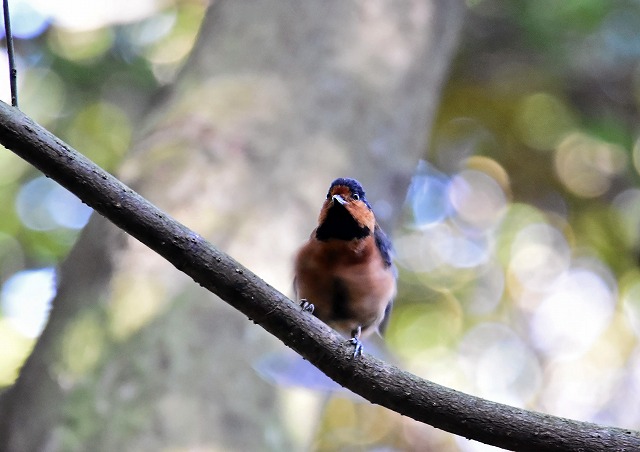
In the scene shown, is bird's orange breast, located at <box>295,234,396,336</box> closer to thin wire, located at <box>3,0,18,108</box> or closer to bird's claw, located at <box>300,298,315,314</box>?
bird's claw, located at <box>300,298,315,314</box>

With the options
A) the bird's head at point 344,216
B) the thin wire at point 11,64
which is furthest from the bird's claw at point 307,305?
the thin wire at point 11,64

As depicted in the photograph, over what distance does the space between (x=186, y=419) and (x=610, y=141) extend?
4.87 m

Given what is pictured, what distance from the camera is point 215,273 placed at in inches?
71.6

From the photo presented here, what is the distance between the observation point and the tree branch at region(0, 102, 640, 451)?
68.6 inches

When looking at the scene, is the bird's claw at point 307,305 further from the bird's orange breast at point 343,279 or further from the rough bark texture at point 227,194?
the rough bark texture at point 227,194

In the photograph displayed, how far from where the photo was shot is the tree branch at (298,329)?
174cm

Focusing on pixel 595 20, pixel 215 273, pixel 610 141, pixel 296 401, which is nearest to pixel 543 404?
pixel 610 141

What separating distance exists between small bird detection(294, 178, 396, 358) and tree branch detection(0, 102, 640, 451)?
2.84ft

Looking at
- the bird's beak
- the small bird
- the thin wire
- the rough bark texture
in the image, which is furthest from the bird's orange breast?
the thin wire

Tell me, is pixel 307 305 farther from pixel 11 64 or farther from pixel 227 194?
pixel 11 64

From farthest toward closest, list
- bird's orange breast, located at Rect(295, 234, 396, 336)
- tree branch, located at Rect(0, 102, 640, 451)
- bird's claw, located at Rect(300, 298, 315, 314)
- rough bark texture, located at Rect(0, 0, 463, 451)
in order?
rough bark texture, located at Rect(0, 0, 463, 451) → bird's orange breast, located at Rect(295, 234, 396, 336) → bird's claw, located at Rect(300, 298, 315, 314) → tree branch, located at Rect(0, 102, 640, 451)

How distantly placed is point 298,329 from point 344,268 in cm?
98

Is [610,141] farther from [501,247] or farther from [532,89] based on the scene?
[501,247]

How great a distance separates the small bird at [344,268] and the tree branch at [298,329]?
87cm
